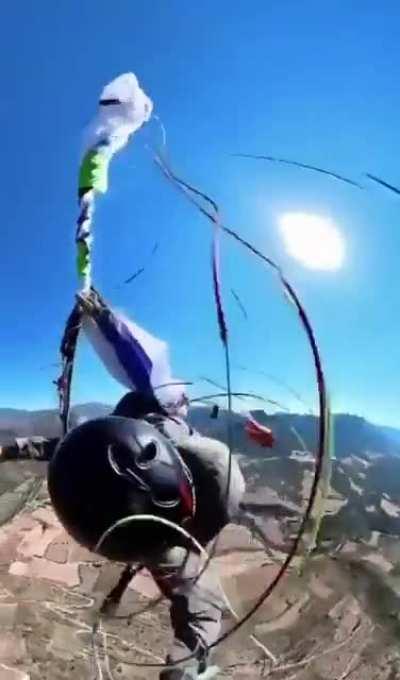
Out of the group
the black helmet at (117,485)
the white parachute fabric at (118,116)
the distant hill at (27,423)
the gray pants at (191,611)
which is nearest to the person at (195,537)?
the gray pants at (191,611)

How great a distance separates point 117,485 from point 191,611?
484 mm

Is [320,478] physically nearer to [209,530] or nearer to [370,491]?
[209,530]

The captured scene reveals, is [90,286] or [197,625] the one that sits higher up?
[90,286]

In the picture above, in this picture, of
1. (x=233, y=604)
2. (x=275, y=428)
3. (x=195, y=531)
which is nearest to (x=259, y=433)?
(x=195, y=531)

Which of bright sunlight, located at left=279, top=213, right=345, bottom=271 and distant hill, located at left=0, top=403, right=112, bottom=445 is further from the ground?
bright sunlight, located at left=279, top=213, right=345, bottom=271

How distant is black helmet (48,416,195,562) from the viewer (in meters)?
1.83

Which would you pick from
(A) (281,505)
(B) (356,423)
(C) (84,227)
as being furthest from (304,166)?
(A) (281,505)

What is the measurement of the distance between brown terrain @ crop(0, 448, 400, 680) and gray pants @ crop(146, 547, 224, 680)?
2.45ft

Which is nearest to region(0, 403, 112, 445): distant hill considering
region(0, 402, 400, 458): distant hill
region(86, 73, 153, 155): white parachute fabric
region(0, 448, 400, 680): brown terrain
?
region(0, 402, 400, 458): distant hill

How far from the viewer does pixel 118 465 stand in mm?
1846

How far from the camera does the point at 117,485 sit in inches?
71.7

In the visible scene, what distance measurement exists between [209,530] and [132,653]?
4.34 feet

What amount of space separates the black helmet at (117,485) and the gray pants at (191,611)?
18 centimetres

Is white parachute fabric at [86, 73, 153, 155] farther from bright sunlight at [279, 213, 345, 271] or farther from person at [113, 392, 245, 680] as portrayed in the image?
person at [113, 392, 245, 680]
